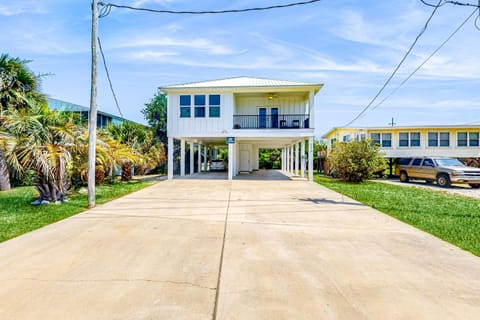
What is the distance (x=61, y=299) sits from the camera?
2.88m

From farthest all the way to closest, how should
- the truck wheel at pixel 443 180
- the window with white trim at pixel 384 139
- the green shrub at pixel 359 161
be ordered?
the window with white trim at pixel 384 139, the green shrub at pixel 359 161, the truck wheel at pixel 443 180

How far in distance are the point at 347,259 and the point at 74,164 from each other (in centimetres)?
904

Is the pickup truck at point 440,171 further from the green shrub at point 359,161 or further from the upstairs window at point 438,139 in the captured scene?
the upstairs window at point 438,139

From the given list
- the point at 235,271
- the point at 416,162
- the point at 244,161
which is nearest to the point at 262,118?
the point at 244,161

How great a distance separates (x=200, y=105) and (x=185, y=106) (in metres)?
0.89

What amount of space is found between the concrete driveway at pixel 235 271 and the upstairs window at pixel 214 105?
431 inches

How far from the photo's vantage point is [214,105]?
16.7 meters

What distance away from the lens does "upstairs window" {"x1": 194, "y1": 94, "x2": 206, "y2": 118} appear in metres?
16.7

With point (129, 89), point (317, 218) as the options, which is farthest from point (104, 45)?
point (317, 218)

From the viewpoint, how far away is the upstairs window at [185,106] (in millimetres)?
16781

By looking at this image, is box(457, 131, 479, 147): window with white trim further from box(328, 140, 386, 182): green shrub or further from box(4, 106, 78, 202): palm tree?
box(4, 106, 78, 202): palm tree

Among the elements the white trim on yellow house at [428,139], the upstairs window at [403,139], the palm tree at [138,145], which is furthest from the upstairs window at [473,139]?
the palm tree at [138,145]

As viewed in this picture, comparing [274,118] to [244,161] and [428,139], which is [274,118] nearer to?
[244,161]

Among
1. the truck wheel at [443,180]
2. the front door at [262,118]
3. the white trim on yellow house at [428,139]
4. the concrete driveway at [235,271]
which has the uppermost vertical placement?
the front door at [262,118]
